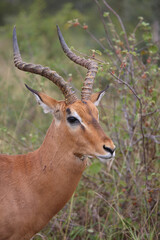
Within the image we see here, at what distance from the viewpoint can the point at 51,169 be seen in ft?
13.9

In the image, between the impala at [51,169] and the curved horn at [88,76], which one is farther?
the curved horn at [88,76]

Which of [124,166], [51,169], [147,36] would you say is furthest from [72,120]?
[147,36]

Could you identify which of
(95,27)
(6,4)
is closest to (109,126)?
(95,27)

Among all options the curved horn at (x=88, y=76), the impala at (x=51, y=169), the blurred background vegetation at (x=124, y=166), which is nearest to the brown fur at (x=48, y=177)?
the impala at (x=51, y=169)

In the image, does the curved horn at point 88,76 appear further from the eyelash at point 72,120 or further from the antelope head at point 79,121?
the eyelash at point 72,120

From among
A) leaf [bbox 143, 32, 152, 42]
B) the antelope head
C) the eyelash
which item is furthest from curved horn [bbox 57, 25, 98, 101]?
leaf [bbox 143, 32, 152, 42]

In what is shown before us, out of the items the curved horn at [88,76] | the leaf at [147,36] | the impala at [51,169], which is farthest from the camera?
the leaf at [147,36]

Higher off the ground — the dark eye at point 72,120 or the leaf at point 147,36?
the leaf at point 147,36

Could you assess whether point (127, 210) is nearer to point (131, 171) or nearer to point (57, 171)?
point (131, 171)

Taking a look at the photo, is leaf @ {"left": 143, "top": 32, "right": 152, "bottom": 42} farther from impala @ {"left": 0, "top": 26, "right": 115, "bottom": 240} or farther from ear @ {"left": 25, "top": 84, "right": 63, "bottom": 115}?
ear @ {"left": 25, "top": 84, "right": 63, "bottom": 115}

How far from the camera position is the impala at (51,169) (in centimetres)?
404

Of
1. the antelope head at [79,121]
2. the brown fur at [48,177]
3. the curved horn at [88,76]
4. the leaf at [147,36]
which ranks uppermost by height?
the leaf at [147,36]

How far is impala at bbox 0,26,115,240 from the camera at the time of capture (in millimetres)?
4039

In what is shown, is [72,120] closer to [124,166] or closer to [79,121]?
[79,121]
